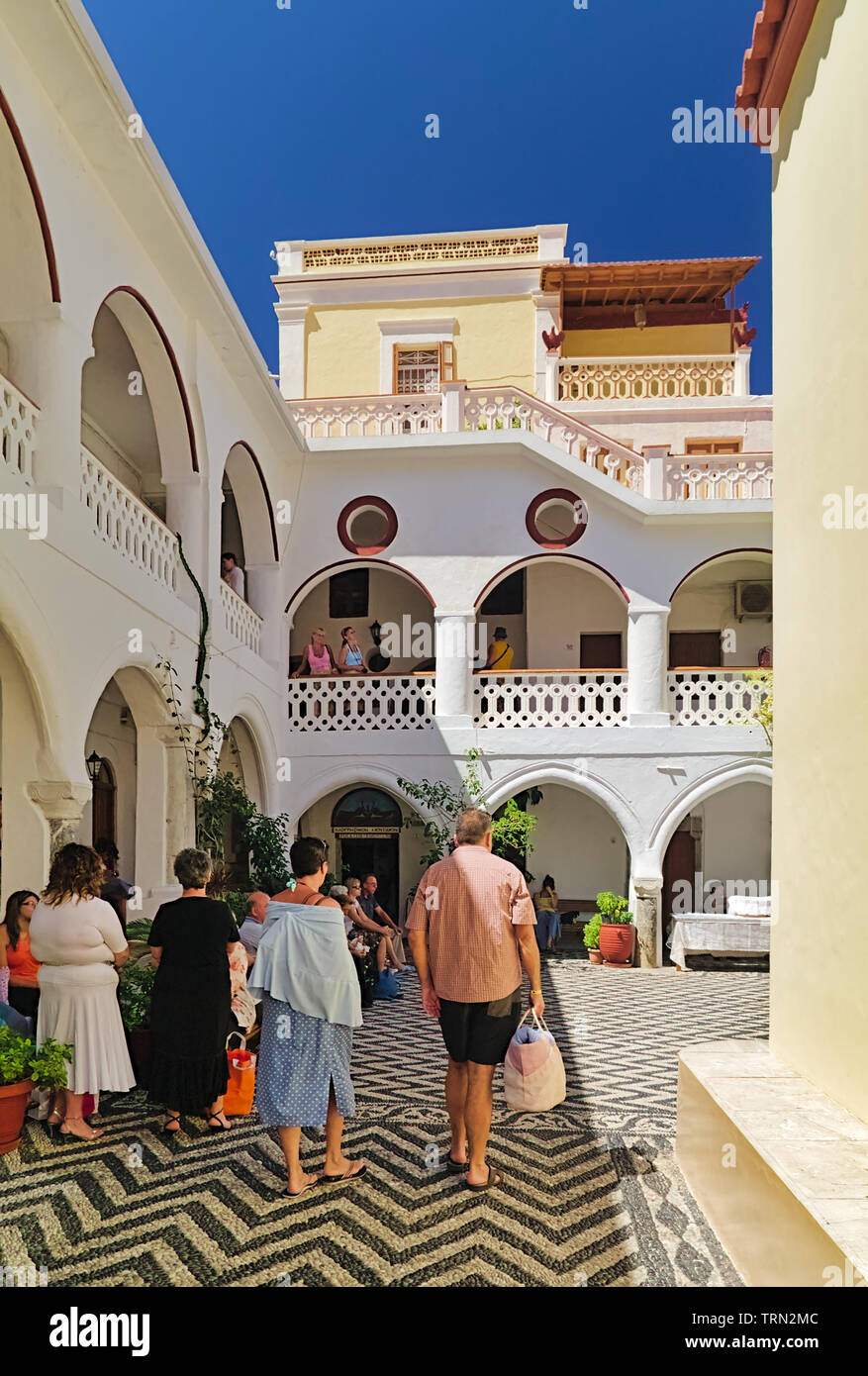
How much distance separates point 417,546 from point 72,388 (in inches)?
292

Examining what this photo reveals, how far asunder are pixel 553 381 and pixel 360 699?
21.1 feet

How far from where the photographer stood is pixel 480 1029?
4.40m

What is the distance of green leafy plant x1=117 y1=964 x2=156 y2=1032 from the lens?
19.6 ft

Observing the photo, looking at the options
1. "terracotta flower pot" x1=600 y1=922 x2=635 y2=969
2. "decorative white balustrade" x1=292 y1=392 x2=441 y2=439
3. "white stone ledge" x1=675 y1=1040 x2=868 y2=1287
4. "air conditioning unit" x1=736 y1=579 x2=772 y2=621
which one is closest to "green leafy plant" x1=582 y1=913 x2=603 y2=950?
"terracotta flower pot" x1=600 y1=922 x2=635 y2=969

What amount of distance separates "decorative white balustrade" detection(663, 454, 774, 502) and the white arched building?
5cm

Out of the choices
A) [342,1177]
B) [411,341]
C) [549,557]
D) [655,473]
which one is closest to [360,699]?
[549,557]

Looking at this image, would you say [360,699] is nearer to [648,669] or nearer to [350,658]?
[350,658]

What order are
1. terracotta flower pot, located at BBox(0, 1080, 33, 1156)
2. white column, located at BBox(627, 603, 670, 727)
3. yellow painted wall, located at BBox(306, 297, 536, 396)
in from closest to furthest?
terracotta flower pot, located at BBox(0, 1080, 33, 1156) → white column, located at BBox(627, 603, 670, 727) → yellow painted wall, located at BBox(306, 297, 536, 396)

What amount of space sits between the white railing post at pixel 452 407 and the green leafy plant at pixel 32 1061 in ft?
36.5

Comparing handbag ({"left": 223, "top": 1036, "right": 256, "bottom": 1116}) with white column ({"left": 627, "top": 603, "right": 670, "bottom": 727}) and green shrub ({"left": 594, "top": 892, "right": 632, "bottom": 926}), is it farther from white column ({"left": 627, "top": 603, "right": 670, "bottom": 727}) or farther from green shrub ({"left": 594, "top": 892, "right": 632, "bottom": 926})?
white column ({"left": 627, "top": 603, "right": 670, "bottom": 727})

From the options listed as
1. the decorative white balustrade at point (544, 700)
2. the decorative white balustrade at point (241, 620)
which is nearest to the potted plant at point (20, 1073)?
the decorative white balustrade at point (241, 620)

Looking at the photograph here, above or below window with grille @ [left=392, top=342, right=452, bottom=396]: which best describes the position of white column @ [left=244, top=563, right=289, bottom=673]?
below

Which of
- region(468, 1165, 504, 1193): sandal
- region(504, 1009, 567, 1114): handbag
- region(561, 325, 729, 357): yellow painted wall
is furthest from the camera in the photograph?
region(561, 325, 729, 357): yellow painted wall
